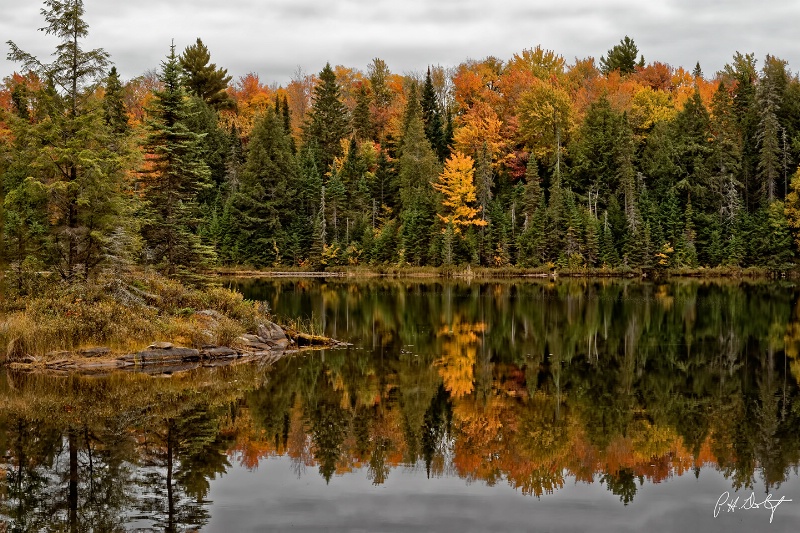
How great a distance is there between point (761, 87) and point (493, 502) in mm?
85534

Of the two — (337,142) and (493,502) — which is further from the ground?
(337,142)

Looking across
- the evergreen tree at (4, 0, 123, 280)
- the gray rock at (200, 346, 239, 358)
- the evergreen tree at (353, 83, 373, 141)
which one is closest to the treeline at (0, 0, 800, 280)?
the evergreen tree at (353, 83, 373, 141)

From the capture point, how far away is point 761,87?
86.4 meters

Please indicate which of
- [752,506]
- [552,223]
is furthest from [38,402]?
[552,223]

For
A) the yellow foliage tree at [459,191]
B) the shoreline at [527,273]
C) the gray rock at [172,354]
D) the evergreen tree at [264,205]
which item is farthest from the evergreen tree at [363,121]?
the gray rock at [172,354]

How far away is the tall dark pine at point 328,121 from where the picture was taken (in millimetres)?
99250

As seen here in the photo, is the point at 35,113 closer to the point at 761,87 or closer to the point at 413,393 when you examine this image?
the point at 413,393

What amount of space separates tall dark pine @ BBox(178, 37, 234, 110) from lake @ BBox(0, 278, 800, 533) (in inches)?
3104

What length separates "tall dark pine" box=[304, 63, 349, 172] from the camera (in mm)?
99250

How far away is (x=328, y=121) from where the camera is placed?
101000 millimetres

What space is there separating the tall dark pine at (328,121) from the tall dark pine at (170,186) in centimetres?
6383

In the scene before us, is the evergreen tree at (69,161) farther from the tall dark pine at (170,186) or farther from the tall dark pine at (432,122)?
the tall dark pine at (432,122)

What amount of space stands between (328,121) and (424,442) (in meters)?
87.1
